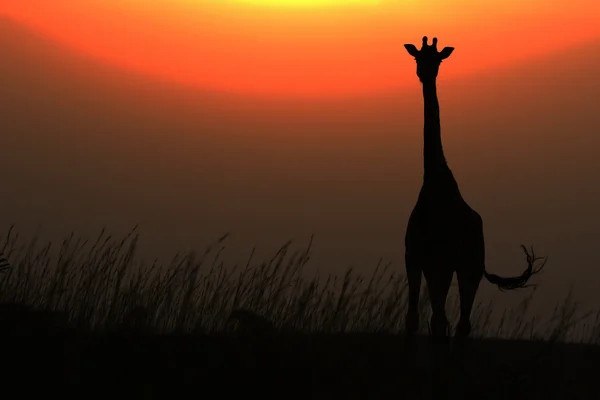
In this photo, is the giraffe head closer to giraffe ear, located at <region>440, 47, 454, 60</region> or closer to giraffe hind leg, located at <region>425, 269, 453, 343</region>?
giraffe ear, located at <region>440, 47, 454, 60</region>

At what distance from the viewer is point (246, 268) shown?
32.9ft

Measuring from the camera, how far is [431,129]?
1059 centimetres

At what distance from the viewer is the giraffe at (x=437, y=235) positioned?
9.98 m

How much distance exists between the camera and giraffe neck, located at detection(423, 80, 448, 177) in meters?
10.5

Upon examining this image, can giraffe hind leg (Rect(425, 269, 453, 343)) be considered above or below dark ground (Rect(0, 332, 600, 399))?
above

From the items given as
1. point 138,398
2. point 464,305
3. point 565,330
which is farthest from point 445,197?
point 138,398

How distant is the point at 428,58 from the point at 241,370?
15.6 feet

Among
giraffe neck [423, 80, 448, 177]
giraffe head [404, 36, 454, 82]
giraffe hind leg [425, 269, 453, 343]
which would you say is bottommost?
giraffe hind leg [425, 269, 453, 343]

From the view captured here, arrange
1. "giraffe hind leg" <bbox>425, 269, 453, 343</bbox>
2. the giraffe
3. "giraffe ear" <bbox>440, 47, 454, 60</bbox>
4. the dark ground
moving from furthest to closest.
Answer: "giraffe ear" <bbox>440, 47, 454, 60</bbox> < the giraffe < "giraffe hind leg" <bbox>425, 269, 453, 343</bbox> < the dark ground

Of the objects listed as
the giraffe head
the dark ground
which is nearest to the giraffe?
the giraffe head

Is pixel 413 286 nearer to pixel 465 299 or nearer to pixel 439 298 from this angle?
pixel 439 298

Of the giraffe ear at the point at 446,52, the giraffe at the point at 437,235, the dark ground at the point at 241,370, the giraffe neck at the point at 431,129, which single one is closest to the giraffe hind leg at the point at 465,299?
the giraffe at the point at 437,235

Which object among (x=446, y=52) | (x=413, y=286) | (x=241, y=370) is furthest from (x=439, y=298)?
(x=446, y=52)

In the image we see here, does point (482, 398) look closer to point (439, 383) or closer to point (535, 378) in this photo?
point (439, 383)
